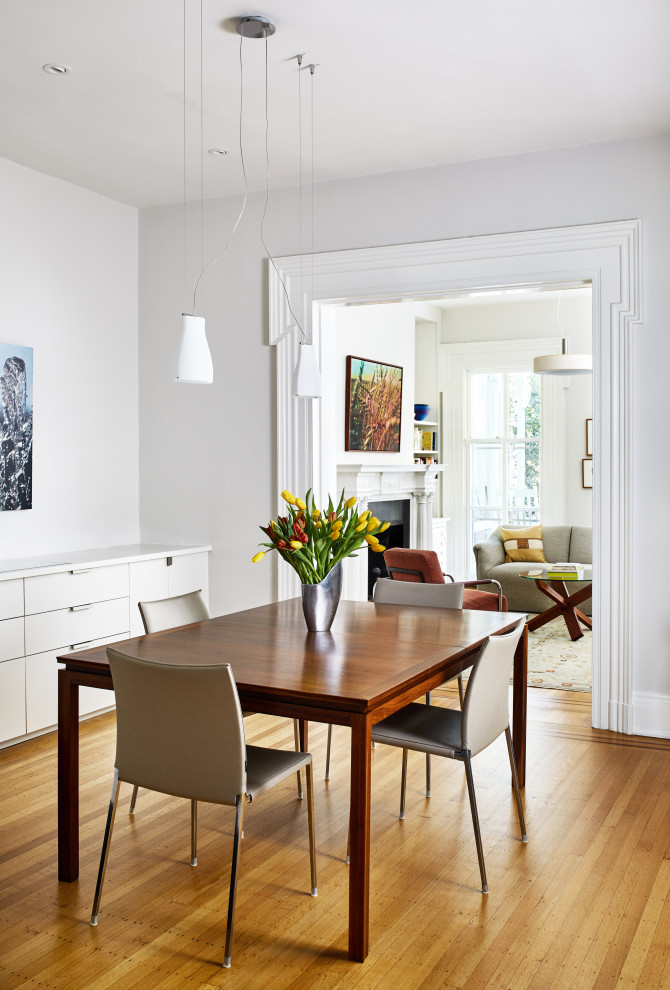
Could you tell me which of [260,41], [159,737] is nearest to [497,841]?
[159,737]

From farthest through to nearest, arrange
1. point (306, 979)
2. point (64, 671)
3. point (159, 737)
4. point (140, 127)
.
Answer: point (140, 127) < point (64, 671) < point (159, 737) < point (306, 979)

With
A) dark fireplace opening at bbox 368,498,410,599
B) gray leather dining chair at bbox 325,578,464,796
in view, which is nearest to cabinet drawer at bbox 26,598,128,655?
gray leather dining chair at bbox 325,578,464,796

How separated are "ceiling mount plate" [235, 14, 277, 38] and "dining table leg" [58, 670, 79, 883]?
93.9 inches

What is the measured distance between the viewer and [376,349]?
7.38 m

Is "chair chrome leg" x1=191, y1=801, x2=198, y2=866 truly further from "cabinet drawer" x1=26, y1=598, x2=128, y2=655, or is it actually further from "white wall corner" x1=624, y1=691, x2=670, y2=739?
"white wall corner" x1=624, y1=691, x2=670, y2=739

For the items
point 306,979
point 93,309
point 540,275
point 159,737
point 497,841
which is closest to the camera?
point 306,979

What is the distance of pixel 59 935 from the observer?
8.29ft

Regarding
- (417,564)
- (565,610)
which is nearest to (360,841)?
(417,564)

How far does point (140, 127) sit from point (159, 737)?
3.05 m

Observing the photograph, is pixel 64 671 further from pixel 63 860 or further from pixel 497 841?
pixel 497 841

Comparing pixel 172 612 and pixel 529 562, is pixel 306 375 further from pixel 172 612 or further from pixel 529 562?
pixel 529 562

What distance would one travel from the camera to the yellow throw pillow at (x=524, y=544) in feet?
26.8

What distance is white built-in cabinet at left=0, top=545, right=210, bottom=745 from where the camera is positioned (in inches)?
164

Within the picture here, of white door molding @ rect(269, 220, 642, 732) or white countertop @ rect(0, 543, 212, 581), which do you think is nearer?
white countertop @ rect(0, 543, 212, 581)
